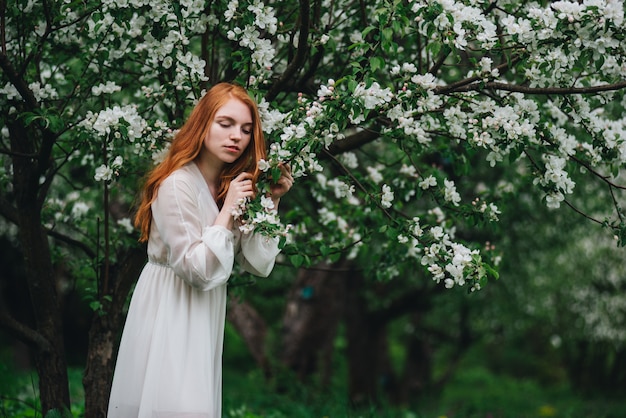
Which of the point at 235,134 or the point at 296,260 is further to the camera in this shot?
the point at 296,260

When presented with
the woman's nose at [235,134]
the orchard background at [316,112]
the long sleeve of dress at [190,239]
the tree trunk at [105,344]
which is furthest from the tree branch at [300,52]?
the tree trunk at [105,344]

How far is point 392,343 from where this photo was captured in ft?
86.0

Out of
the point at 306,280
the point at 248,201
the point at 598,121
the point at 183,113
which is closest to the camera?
the point at 248,201

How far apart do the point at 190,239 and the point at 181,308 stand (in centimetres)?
30

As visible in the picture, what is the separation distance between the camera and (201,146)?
307 centimetres

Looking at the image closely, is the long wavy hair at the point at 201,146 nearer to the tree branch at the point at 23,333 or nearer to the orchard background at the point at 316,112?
the orchard background at the point at 316,112

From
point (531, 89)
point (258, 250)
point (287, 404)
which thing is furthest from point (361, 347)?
point (258, 250)

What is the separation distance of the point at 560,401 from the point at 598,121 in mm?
13556

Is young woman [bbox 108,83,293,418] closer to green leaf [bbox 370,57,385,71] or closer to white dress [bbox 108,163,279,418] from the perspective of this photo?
white dress [bbox 108,163,279,418]

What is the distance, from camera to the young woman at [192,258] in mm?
2777

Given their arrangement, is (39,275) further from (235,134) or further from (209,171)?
(235,134)

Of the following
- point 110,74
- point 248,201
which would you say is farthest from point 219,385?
point 110,74

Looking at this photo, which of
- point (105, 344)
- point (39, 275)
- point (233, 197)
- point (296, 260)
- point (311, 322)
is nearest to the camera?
point (233, 197)

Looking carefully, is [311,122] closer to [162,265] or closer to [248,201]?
[248,201]
